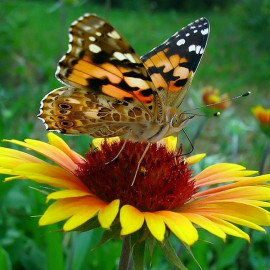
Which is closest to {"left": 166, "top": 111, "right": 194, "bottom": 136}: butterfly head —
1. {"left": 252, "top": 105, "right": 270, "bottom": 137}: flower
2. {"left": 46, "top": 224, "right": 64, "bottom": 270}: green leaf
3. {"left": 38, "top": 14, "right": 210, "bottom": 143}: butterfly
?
{"left": 38, "top": 14, "right": 210, "bottom": 143}: butterfly

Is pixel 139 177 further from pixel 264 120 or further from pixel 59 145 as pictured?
pixel 264 120

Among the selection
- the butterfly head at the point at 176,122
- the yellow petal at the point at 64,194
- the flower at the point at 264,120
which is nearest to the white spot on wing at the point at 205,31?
the butterfly head at the point at 176,122

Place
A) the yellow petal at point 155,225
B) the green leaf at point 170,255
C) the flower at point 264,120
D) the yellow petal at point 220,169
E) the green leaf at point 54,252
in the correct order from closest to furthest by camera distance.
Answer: the yellow petal at point 155,225 → the green leaf at point 170,255 → the yellow petal at point 220,169 → the green leaf at point 54,252 → the flower at point 264,120

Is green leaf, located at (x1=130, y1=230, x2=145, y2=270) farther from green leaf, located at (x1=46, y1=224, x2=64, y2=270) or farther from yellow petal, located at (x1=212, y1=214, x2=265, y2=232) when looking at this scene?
green leaf, located at (x1=46, y1=224, x2=64, y2=270)

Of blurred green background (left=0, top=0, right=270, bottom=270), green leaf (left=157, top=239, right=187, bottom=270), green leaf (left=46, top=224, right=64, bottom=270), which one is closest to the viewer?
green leaf (left=157, top=239, right=187, bottom=270)

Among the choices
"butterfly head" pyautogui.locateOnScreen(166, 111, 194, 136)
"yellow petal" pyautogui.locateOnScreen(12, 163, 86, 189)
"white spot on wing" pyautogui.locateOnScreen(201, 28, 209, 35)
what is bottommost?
"yellow petal" pyautogui.locateOnScreen(12, 163, 86, 189)

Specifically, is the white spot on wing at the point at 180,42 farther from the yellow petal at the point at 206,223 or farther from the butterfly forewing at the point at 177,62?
the yellow petal at the point at 206,223

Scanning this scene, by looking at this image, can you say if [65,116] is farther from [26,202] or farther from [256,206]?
[26,202]
